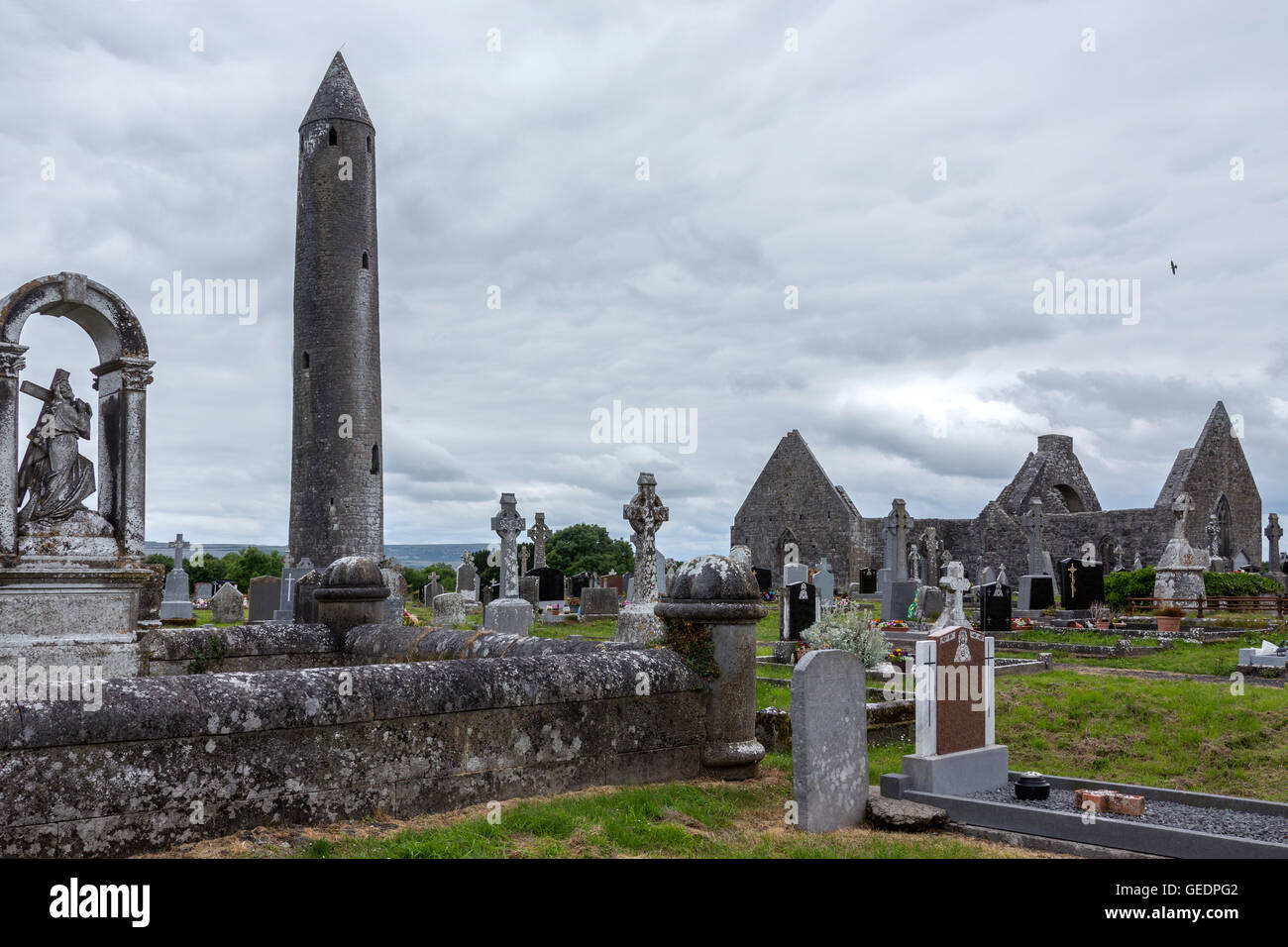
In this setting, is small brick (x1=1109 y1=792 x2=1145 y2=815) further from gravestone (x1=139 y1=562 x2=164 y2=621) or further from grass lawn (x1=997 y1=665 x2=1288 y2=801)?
gravestone (x1=139 y1=562 x2=164 y2=621)

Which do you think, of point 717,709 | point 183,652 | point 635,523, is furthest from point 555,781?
point 635,523

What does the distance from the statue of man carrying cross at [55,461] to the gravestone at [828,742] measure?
534 cm

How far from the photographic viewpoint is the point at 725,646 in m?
6.18

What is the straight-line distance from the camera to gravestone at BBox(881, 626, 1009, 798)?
6379mm

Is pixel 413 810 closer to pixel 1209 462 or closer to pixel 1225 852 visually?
pixel 1225 852

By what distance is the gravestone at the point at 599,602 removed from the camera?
2481 centimetres

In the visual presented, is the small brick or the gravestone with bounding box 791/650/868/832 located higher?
the gravestone with bounding box 791/650/868/832

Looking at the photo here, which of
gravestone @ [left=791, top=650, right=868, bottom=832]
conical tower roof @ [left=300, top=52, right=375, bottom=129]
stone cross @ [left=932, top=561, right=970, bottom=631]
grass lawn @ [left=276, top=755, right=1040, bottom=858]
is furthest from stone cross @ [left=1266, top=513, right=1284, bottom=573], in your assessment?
grass lawn @ [left=276, top=755, right=1040, bottom=858]

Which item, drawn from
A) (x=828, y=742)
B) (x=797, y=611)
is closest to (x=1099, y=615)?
(x=797, y=611)

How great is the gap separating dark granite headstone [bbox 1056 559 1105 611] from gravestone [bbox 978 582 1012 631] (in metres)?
4.86

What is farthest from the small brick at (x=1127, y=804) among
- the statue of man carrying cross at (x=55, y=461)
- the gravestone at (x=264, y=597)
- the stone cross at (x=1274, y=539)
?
the stone cross at (x=1274, y=539)

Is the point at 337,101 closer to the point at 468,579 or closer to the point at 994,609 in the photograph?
the point at 468,579

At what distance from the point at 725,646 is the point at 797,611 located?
1012cm

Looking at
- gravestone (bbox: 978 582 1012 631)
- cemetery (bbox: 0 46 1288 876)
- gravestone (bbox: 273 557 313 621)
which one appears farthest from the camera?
gravestone (bbox: 273 557 313 621)
